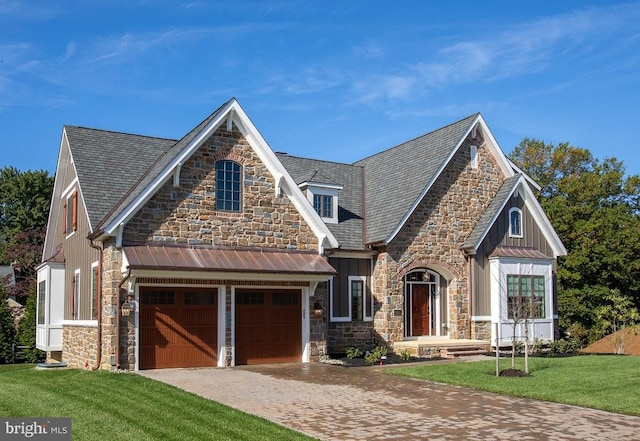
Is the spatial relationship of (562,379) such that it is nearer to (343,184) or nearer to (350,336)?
(350,336)

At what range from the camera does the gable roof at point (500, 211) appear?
2391 centimetres

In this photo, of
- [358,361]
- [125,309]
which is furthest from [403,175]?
[125,309]

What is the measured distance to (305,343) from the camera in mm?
20109

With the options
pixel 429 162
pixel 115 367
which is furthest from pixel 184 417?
pixel 429 162

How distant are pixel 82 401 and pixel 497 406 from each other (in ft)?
24.3

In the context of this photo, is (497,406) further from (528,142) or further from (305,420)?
(528,142)

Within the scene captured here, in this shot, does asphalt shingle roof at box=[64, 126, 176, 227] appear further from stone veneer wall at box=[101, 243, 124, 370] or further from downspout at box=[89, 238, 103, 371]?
stone veneer wall at box=[101, 243, 124, 370]

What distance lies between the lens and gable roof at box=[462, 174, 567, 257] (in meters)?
23.9

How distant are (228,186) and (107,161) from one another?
4703 mm

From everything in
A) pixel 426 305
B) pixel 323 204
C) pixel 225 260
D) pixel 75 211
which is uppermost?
pixel 323 204

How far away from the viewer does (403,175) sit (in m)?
25.5

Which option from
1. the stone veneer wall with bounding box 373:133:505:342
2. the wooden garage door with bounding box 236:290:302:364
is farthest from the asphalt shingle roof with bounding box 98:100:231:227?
the stone veneer wall with bounding box 373:133:505:342

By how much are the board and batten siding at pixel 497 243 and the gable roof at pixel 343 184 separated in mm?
4353

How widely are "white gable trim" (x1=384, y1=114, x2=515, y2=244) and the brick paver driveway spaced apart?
716 cm
